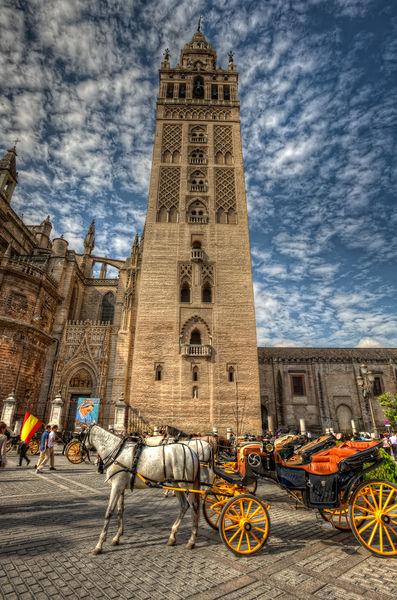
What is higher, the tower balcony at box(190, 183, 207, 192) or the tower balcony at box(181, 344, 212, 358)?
the tower balcony at box(190, 183, 207, 192)

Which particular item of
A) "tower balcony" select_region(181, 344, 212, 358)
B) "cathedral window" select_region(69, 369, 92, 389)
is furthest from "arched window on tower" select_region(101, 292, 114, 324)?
"tower balcony" select_region(181, 344, 212, 358)

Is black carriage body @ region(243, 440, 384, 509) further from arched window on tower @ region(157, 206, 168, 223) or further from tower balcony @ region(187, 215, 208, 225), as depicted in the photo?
arched window on tower @ region(157, 206, 168, 223)

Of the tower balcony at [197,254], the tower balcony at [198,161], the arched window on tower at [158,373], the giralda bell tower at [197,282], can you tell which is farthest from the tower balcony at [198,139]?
the arched window on tower at [158,373]

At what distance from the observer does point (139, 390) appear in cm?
1759

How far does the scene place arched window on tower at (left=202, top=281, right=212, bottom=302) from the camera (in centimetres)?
2031

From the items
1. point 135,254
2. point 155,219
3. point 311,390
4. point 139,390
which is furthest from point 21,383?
point 311,390

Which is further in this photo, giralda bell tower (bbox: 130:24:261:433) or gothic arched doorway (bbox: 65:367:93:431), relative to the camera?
gothic arched doorway (bbox: 65:367:93:431)

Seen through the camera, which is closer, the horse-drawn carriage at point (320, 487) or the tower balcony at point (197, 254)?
the horse-drawn carriage at point (320, 487)

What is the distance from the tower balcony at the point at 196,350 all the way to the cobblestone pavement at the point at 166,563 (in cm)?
1244

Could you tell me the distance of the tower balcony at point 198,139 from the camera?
24969 mm

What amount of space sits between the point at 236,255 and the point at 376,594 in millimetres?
18844

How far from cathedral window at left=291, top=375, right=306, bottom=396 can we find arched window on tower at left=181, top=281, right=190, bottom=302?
13.3m

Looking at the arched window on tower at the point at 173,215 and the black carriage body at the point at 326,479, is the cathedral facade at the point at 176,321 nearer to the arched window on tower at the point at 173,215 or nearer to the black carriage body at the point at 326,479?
the arched window on tower at the point at 173,215

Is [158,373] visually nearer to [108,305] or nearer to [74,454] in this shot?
[74,454]
